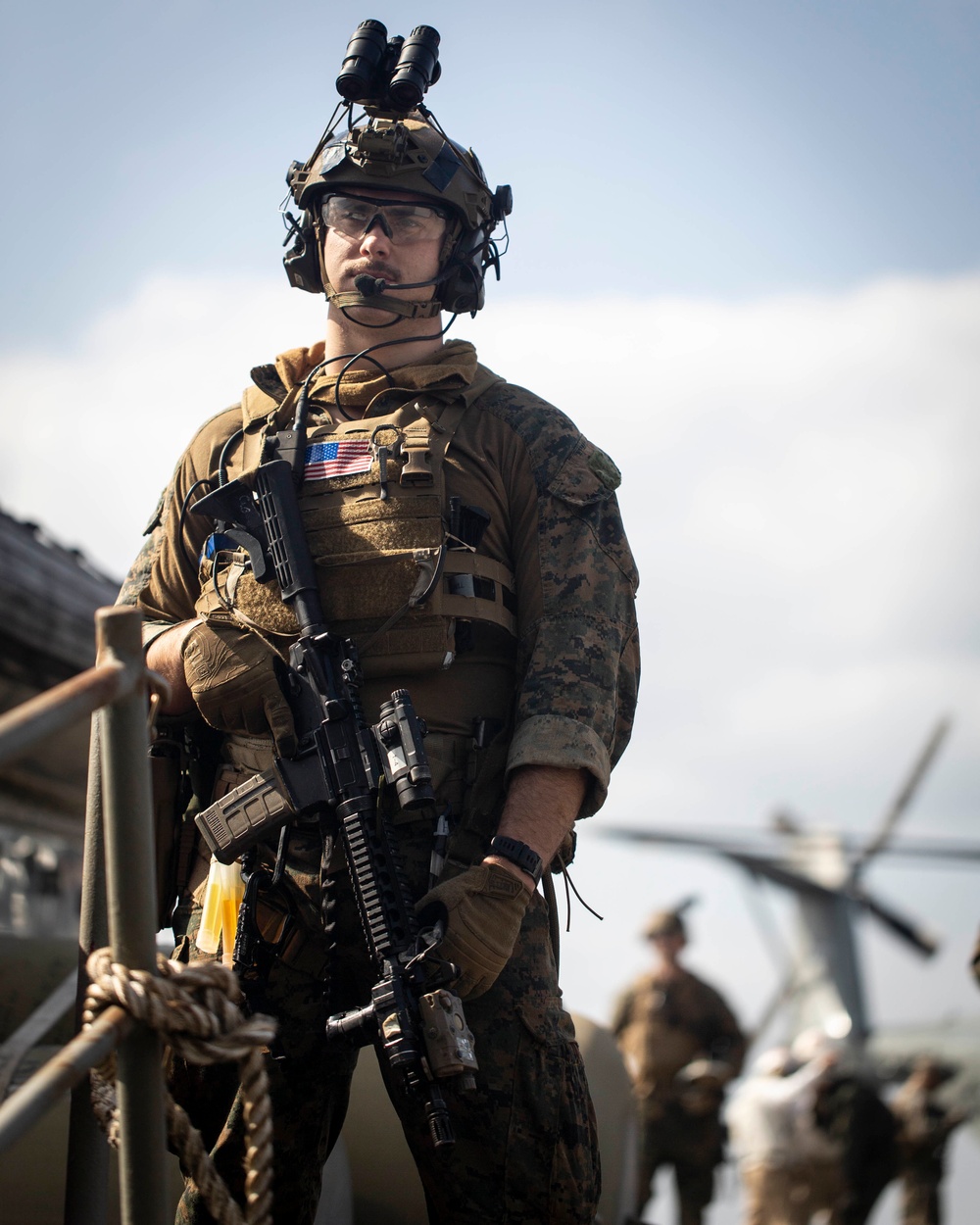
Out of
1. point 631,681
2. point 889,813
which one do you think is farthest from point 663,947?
point 889,813

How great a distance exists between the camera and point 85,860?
2.35 meters

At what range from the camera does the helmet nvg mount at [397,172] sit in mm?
3043

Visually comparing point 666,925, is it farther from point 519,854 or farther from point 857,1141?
point 519,854

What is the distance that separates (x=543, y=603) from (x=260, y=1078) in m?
1.16

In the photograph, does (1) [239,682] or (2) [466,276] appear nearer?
(1) [239,682]

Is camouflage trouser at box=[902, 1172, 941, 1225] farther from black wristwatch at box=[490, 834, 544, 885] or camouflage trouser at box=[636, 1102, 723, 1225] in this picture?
black wristwatch at box=[490, 834, 544, 885]

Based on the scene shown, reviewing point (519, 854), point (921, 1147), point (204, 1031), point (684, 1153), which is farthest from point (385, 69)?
point (921, 1147)

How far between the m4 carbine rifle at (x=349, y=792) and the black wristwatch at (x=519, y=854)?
16cm

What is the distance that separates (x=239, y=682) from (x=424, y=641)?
Result: 37 centimetres

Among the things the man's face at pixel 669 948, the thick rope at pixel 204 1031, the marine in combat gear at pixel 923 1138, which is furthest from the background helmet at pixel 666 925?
the thick rope at pixel 204 1031

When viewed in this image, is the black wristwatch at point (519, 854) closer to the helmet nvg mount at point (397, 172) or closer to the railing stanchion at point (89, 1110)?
the railing stanchion at point (89, 1110)

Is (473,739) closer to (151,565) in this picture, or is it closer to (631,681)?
(631,681)

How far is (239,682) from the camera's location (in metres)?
2.71

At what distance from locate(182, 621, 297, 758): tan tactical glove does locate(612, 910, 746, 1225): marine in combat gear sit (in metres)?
6.99
